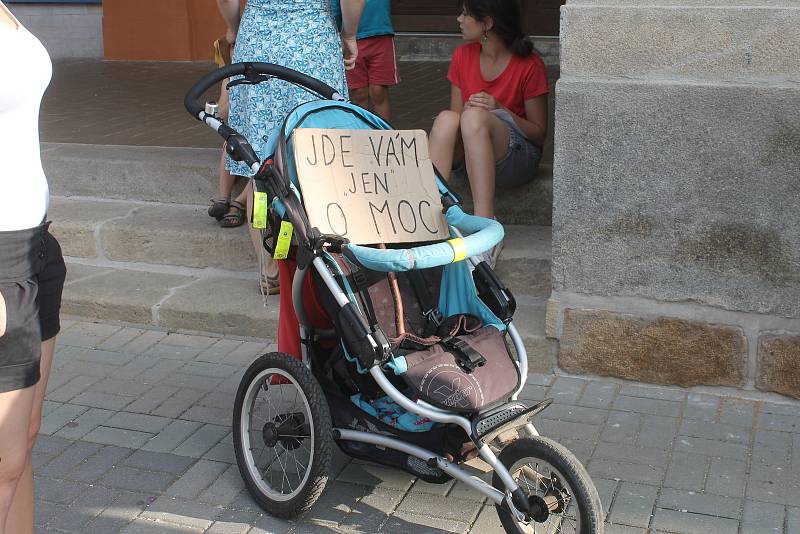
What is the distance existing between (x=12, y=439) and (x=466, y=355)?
1387mm

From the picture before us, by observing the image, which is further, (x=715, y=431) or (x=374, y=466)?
(x=715, y=431)

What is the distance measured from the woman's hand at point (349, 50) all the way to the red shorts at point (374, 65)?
1267 millimetres

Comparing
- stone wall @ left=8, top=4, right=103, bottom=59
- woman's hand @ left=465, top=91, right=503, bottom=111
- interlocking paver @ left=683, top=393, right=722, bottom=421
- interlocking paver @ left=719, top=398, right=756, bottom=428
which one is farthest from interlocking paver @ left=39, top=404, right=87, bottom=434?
stone wall @ left=8, top=4, right=103, bottom=59

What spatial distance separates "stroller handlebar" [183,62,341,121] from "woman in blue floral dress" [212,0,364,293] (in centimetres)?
67

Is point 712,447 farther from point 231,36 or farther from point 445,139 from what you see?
point 231,36

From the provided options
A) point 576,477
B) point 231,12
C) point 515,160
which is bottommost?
point 576,477

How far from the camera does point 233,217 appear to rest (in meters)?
5.68

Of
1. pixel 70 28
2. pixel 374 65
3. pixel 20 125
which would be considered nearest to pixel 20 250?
pixel 20 125

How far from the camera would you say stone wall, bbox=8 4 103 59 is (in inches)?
452

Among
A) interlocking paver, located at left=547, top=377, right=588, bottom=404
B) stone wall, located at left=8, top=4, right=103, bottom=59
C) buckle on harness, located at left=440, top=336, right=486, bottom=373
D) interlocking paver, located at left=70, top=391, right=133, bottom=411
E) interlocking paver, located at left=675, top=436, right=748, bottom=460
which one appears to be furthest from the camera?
stone wall, located at left=8, top=4, right=103, bottom=59

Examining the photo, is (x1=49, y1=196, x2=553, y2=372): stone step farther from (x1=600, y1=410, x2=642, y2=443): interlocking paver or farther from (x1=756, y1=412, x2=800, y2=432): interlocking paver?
(x1=756, y1=412, x2=800, y2=432): interlocking paver

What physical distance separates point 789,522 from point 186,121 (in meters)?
5.55

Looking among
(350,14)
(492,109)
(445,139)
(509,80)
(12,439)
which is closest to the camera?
(12,439)

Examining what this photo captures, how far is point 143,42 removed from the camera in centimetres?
1108
